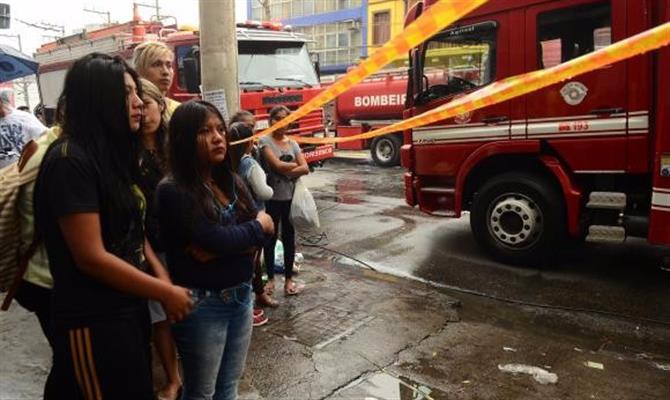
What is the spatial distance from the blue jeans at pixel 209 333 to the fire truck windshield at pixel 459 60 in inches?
175

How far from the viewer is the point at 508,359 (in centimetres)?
369

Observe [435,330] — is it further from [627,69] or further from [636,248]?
[636,248]

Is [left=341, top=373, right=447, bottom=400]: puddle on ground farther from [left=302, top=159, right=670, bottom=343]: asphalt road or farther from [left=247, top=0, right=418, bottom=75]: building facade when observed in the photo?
[left=247, top=0, right=418, bottom=75]: building facade

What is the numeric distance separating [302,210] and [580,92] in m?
2.87

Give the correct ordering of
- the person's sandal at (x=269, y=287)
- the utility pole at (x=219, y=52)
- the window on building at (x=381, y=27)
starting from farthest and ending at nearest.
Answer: the window on building at (x=381, y=27)
the utility pole at (x=219, y=52)
the person's sandal at (x=269, y=287)

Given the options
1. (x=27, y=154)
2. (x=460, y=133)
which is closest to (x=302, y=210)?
(x=460, y=133)

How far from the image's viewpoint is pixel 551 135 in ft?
17.6

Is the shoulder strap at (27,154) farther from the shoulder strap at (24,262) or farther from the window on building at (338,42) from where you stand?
the window on building at (338,42)

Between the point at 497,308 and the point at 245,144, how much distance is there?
2575 mm

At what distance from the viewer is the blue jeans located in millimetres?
2115

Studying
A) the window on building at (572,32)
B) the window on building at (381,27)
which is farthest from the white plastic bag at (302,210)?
the window on building at (381,27)

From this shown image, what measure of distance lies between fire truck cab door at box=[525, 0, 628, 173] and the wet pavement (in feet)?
4.23

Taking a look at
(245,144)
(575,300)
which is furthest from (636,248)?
(245,144)

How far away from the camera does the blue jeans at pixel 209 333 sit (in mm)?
2115
